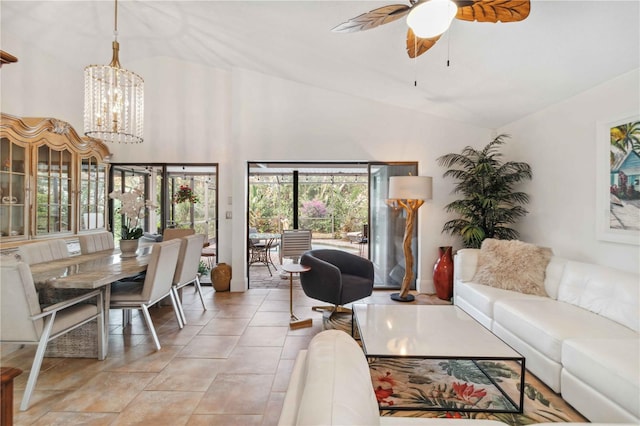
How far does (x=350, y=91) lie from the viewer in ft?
15.0

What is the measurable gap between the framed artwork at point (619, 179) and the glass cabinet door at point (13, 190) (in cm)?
584

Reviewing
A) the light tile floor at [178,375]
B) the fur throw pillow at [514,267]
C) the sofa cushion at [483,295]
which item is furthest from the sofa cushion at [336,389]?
the fur throw pillow at [514,267]

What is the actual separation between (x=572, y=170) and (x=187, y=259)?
4202 mm

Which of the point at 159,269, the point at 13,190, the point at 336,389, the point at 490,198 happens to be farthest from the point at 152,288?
the point at 490,198

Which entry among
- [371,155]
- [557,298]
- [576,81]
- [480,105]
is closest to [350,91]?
[371,155]

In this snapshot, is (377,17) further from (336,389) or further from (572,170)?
(572,170)

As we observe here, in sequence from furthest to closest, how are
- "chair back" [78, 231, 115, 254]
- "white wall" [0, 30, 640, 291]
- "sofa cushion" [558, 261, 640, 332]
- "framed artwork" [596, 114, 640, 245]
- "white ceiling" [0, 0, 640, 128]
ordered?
1. "white wall" [0, 30, 640, 291]
2. "chair back" [78, 231, 115, 254]
3. "framed artwork" [596, 114, 640, 245]
4. "white ceiling" [0, 0, 640, 128]
5. "sofa cushion" [558, 261, 640, 332]

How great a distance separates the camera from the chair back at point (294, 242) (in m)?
5.66

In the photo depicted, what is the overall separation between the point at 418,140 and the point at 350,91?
1251 mm

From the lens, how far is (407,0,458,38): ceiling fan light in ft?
5.17

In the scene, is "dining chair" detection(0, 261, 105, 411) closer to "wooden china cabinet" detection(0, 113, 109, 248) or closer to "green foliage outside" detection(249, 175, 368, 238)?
"wooden china cabinet" detection(0, 113, 109, 248)

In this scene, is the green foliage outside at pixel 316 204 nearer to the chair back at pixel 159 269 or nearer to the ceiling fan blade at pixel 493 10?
the chair back at pixel 159 269

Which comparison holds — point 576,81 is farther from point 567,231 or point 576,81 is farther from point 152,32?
point 152,32

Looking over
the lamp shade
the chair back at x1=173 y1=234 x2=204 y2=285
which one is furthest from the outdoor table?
the lamp shade
